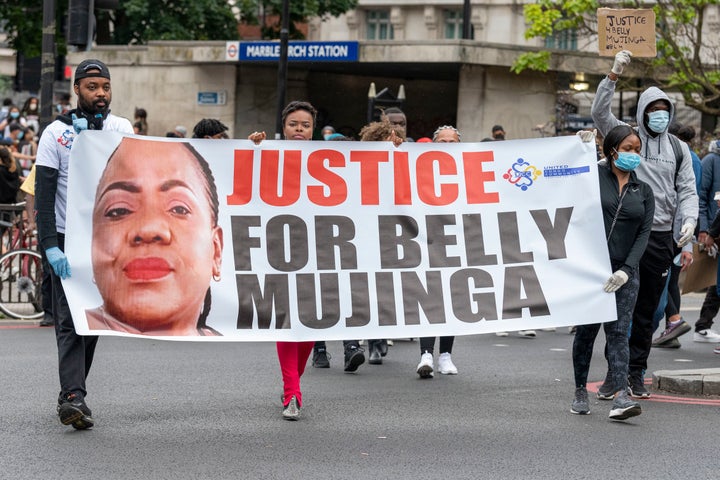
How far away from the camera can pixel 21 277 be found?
44.1ft

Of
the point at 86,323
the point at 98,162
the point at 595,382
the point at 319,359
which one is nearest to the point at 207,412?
the point at 86,323

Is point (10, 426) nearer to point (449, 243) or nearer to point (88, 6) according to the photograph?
point (449, 243)

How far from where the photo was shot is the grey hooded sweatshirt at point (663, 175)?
28.5 feet

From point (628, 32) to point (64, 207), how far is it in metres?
3.91

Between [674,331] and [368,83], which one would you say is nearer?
[674,331]

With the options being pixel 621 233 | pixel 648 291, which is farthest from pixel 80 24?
pixel 621 233

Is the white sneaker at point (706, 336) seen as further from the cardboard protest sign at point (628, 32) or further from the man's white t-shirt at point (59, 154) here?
the man's white t-shirt at point (59, 154)

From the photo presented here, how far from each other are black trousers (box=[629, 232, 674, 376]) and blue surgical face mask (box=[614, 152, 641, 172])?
83cm

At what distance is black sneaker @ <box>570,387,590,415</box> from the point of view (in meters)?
8.09

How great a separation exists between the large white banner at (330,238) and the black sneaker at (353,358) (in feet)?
5.75

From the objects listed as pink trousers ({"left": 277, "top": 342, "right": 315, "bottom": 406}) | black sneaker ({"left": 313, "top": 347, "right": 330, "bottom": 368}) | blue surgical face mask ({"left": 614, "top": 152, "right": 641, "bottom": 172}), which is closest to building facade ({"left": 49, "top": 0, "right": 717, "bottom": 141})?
black sneaker ({"left": 313, "top": 347, "right": 330, "bottom": 368})

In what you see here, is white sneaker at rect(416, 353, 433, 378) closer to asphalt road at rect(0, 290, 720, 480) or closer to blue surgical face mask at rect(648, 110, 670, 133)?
asphalt road at rect(0, 290, 720, 480)

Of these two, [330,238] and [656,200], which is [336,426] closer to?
[330,238]

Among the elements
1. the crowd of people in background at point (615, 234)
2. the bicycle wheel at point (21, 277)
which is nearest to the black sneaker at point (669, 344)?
the crowd of people in background at point (615, 234)
